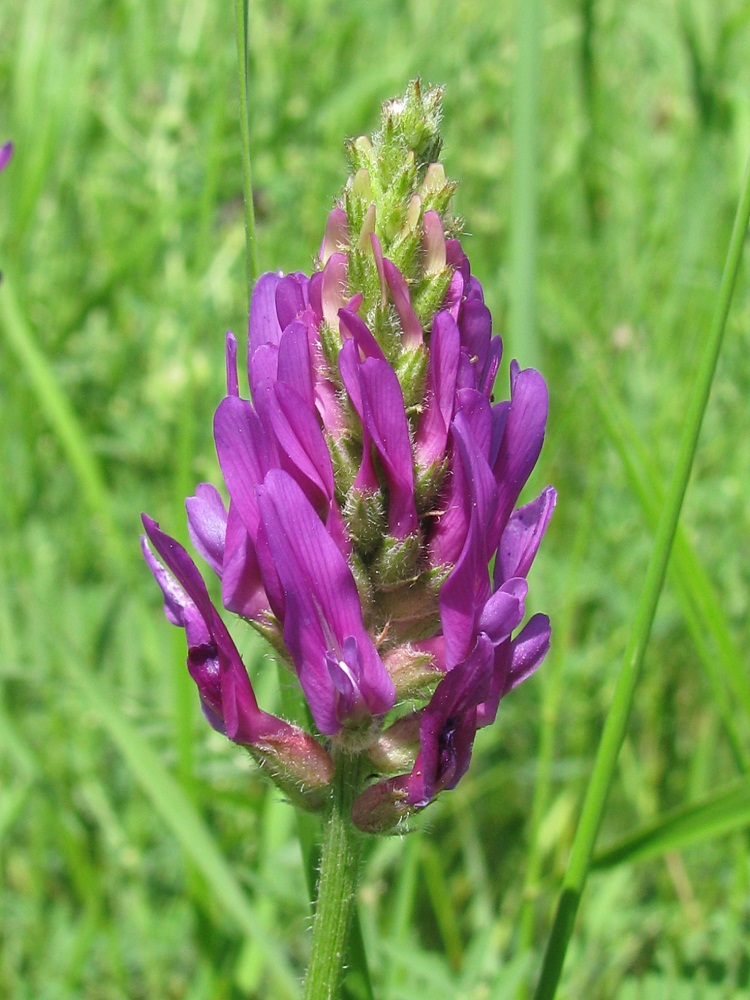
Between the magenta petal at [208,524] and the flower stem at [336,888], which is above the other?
the magenta petal at [208,524]

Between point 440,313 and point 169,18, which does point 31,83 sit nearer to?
point 169,18

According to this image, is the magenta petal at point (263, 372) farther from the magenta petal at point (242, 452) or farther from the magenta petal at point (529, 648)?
the magenta petal at point (529, 648)

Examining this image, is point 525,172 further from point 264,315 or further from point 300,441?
point 300,441

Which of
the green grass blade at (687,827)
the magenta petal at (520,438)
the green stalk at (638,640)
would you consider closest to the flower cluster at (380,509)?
the magenta petal at (520,438)

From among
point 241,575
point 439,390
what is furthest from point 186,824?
point 439,390

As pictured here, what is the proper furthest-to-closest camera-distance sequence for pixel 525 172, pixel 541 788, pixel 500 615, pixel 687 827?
pixel 525 172 → pixel 541 788 → pixel 687 827 → pixel 500 615

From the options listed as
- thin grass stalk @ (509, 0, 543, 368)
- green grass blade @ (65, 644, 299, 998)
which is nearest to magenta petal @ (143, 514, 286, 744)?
green grass blade @ (65, 644, 299, 998)

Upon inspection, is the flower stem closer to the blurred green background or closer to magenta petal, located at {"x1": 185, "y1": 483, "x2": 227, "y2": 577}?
magenta petal, located at {"x1": 185, "y1": 483, "x2": 227, "y2": 577}
